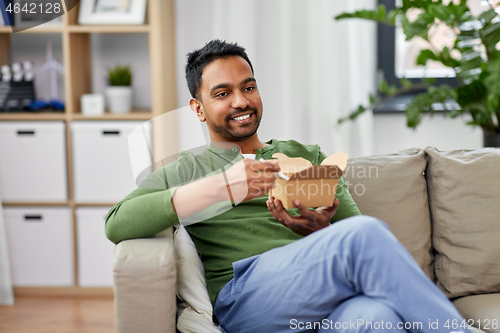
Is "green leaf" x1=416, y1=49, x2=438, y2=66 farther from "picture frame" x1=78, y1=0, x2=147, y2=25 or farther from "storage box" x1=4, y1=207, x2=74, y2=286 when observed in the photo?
"storage box" x1=4, y1=207, x2=74, y2=286

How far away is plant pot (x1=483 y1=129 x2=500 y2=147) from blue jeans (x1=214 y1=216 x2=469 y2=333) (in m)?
1.42

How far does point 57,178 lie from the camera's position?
7.83 ft

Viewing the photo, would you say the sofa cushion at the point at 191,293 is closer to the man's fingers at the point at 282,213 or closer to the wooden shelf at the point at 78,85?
the man's fingers at the point at 282,213

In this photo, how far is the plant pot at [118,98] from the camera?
95.4 inches

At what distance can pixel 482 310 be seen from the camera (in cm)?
133

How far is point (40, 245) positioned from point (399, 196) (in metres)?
1.81

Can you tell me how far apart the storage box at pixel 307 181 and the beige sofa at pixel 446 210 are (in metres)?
0.40

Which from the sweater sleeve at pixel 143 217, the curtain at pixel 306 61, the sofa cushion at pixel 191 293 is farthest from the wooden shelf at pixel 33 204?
the sweater sleeve at pixel 143 217

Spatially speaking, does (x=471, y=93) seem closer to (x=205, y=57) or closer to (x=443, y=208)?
(x=443, y=208)

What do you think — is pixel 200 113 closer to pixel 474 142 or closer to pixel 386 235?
pixel 386 235

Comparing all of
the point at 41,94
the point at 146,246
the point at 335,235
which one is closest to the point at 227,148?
the point at 146,246

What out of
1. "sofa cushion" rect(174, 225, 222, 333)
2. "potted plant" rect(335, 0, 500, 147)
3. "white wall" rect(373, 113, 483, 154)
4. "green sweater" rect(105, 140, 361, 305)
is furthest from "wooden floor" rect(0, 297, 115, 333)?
"white wall" rect(373, 113, 483, 154)

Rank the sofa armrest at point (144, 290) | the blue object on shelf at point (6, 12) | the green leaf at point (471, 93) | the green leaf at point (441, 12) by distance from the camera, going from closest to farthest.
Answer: the sofa armrest at point (144, 290)
the blue object on shelf at point (6, 12)
the green leaf at point (441, 12)
the green leaf at point (471, 93)

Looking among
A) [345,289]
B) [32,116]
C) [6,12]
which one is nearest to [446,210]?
[345,289]
